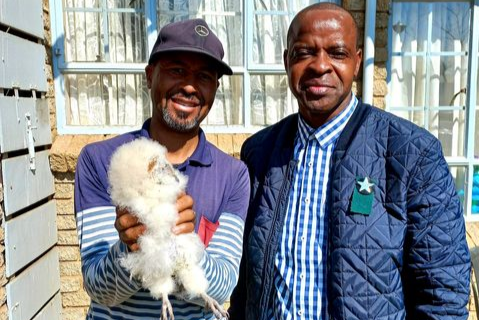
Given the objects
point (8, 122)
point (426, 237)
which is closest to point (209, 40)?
point (426, 237)

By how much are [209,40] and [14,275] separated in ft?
7.81

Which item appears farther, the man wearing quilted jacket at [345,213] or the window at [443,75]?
the window at [443,75]

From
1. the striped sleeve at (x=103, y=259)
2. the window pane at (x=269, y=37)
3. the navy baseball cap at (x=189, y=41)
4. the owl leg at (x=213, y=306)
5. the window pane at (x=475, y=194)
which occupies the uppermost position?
the window pane at (x=269, y=37)

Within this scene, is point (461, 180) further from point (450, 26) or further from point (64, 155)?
point (64, 155)

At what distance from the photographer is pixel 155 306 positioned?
4.86 ft

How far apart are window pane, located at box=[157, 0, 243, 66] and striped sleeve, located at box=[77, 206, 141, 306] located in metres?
2.72

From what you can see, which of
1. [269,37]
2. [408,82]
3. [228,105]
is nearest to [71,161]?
[228,105]

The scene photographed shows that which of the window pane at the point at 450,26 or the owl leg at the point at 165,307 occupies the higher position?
the window pane at the point at 450,26

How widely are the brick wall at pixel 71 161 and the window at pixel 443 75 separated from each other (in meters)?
0.27

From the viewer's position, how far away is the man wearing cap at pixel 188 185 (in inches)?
55.7

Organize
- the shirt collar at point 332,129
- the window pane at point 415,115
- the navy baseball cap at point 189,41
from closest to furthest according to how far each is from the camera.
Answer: the navy baseball cap at point 189,41
the shirt collar at point 332,129
the window pane at point 415,115

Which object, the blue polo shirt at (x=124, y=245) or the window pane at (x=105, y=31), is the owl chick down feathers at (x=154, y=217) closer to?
the blue polo shirt at (x=124, y=245)

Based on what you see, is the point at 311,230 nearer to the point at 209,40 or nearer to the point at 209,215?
the point at 209,215

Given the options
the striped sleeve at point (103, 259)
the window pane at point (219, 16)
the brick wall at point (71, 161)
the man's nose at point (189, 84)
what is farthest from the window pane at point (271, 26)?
the striped sleeve at point (103, 259)
